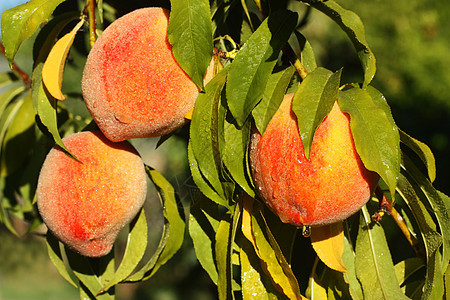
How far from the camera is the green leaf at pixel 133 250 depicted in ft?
2.87

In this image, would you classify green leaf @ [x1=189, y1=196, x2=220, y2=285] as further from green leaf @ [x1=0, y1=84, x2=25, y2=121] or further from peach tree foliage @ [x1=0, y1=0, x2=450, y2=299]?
green leaf @ [x1=0, y1=84, x2=25, y2=121]

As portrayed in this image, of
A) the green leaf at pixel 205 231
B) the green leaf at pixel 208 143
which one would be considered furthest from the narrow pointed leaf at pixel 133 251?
the green leaf at pixel 208 143

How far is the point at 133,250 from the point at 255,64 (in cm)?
42

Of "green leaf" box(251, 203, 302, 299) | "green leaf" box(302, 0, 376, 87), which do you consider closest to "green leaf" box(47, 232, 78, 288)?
"green leaf" box(251, 203, 302, 299)

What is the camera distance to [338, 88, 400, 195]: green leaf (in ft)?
2.00

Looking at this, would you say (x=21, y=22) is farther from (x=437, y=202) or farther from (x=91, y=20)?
(x=437, y=202)

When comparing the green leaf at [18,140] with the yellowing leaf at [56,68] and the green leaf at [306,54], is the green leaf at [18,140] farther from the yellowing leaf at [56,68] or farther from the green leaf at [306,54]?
the green leaf at [306,54]

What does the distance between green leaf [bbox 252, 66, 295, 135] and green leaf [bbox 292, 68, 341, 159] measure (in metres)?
0.03

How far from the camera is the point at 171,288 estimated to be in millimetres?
3516

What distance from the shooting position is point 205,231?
2.65 feet

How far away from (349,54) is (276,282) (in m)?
3.21

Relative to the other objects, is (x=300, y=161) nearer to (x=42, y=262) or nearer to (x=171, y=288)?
(x=171, y=288)

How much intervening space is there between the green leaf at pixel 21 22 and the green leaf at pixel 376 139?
0.45m

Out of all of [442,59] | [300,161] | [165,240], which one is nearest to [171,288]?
[442,59]
